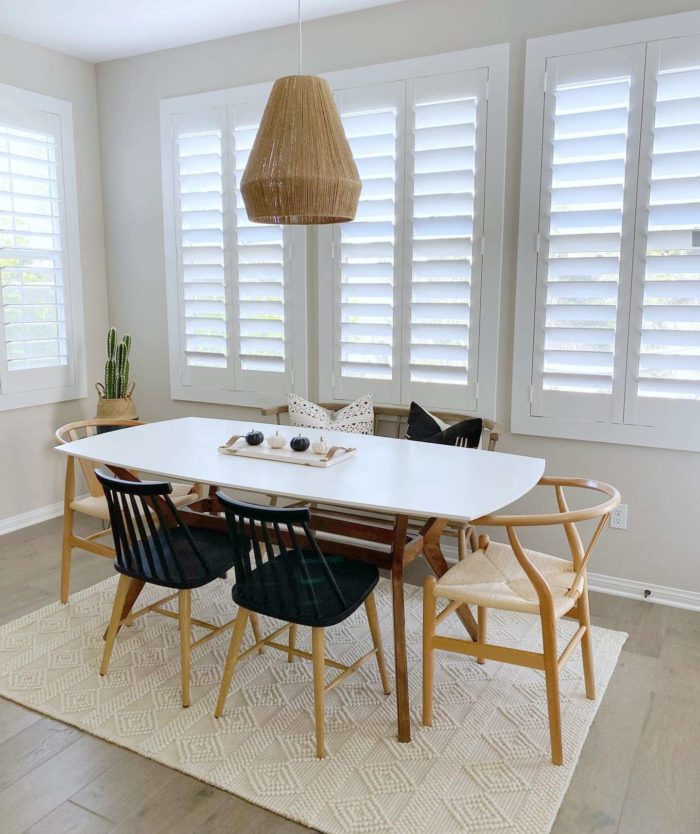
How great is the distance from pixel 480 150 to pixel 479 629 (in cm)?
212

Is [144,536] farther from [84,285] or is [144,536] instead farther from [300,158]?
[84,285]

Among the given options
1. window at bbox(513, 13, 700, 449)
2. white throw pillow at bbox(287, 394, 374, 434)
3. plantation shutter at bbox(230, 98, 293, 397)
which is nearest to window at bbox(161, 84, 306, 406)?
plantation shutter at bbox(230, 98, 293, 397)

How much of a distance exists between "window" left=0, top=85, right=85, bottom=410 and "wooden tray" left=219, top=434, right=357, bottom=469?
6.27 feet

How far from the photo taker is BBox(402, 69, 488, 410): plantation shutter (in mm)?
3295

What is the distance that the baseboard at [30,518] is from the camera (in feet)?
13.2

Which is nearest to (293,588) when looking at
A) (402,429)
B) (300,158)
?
(300,158)

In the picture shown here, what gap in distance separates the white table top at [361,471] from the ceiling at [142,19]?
2094 mm

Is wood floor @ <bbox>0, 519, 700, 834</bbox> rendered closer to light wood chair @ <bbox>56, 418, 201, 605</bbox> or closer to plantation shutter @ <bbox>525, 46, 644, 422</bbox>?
light wood chair @ <bbox>56, 418, 201, 605</bbox>

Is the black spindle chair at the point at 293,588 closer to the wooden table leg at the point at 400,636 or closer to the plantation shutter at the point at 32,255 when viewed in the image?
the wooden table leg at the point at 400,636

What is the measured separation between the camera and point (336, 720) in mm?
2299

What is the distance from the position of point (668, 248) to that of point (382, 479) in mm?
1635

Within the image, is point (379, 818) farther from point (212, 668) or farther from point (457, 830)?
point (212, 668)

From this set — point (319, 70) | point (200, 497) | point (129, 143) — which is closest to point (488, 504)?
point (200, 497)

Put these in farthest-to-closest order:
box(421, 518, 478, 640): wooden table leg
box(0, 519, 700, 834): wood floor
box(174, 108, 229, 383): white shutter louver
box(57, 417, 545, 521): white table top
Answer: box(174, 108, 229, 383): white shutter louver < box(421, 518, 478, 640): wooden table leg < box(57, 417, 545, 521): white table top < box(0, 519, 700, 834): wood floor
